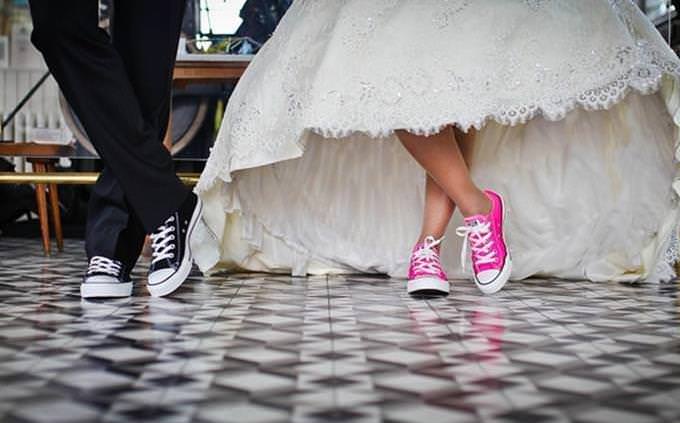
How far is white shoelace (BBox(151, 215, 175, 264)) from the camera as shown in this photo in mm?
2230

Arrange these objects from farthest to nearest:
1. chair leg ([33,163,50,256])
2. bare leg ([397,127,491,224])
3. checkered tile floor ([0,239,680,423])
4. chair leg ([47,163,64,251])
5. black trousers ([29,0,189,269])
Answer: chair leg ([47,163,64,251]) → chair leg ([33,163,50,256]) → bare leg ([397,127,491,224]) → black trousers ([29,0,189,269]) → checkered tile floor ([0,239,680,423])

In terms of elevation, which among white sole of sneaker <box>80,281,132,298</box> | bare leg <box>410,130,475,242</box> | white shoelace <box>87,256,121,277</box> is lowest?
white sole of sneaker <box>80,281,132,298</box>

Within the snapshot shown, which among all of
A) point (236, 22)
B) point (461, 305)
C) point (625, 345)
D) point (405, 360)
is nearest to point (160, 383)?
point (405, 360)

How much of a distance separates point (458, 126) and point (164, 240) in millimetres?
A: 646

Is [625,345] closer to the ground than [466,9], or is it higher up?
closer to the ground

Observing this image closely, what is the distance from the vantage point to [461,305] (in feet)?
6.89

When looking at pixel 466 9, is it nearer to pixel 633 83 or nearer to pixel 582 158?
pixel 633 83

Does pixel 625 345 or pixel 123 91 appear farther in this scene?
pixel 123 91

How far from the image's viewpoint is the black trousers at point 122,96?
210 cm

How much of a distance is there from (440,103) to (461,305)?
1.35 ft

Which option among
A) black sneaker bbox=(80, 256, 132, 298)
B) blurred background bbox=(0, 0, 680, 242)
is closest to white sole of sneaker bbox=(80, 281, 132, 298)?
black sneaker bbox=(80, 256, 132, 298)

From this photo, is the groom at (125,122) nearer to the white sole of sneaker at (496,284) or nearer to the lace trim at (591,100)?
the lace trim at (591,100)

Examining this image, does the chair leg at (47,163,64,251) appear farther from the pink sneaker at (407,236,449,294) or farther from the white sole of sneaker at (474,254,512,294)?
the white sole of sneaker at (474,254,512,294)

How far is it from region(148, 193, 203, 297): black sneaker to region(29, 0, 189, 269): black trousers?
A: 0.03 m
